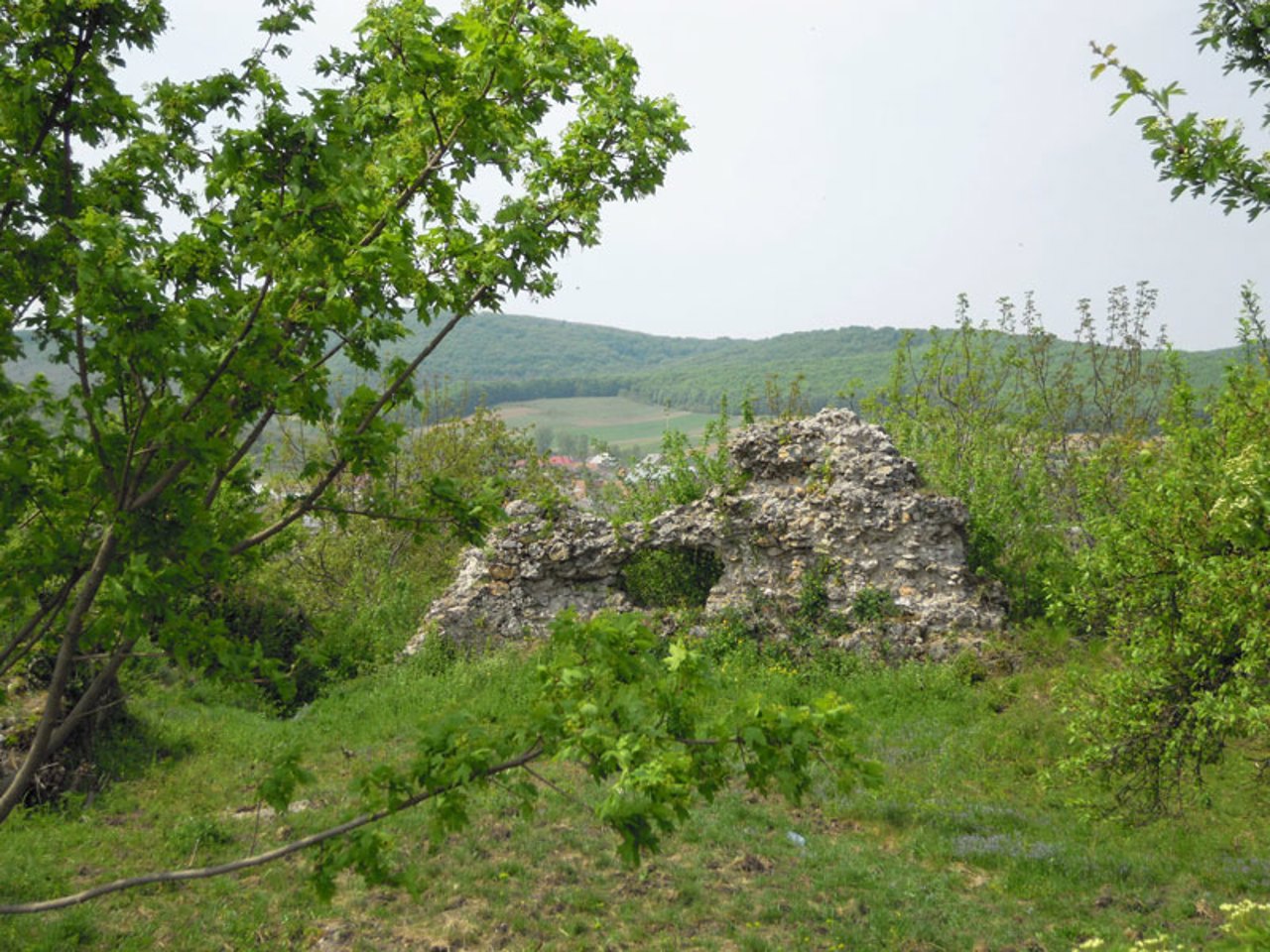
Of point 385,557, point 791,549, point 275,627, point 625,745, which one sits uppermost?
point 625,745

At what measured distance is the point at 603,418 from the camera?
117875mm

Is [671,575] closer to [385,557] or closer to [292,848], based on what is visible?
[385,557]

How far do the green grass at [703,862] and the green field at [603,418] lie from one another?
83187 mm

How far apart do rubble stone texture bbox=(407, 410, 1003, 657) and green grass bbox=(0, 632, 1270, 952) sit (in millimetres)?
2886

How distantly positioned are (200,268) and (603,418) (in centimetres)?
11351

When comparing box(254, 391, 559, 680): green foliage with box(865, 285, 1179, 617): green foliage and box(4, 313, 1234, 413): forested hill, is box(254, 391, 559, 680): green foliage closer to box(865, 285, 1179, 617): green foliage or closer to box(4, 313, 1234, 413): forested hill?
box(865, 285, 1179, 617): green foliage

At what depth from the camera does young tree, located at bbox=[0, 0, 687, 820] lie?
4.18 m

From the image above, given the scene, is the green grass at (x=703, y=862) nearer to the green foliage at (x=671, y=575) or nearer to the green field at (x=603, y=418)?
the green foliage at (x=671, y=575)

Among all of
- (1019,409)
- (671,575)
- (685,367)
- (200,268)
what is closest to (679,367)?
(685,367)

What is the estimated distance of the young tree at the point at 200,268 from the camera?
13.7ft

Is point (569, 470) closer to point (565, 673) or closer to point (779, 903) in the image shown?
point (779, 903)

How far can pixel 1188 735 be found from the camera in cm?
758

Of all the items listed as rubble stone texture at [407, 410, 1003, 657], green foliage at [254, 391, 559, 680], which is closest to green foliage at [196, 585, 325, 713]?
green foliage at [254, 391, 559, 680]

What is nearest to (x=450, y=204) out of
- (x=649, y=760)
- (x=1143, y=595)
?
(x=649, y=760)
